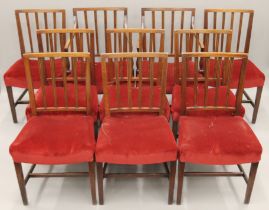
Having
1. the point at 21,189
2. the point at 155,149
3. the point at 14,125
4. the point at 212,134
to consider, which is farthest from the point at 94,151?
the point at 14,125

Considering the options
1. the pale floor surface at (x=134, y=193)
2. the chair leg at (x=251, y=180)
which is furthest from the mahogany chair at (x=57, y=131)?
the chair leg at (x=251, y=180)

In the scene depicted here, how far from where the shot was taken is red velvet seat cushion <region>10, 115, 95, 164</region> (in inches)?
74.9

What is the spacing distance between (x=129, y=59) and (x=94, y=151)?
0.55 m

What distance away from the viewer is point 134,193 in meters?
2.23

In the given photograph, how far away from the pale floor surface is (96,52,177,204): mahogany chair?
12 cm

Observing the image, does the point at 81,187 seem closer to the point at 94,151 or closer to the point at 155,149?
the point at 94,151

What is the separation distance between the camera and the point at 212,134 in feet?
6.57

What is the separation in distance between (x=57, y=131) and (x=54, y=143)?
0.11m

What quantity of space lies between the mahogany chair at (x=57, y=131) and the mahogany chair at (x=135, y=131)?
3.6 inches

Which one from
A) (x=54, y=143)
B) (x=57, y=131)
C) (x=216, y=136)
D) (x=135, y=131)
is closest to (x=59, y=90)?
(x=57, y=131)

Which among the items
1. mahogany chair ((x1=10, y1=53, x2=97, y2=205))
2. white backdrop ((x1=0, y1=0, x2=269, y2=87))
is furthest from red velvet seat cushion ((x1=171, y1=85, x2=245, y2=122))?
white backdrop ((x1=0, y1=0, x2=269, y2=87))

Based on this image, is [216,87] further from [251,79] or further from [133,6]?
[133,6]

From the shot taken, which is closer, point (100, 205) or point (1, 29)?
point (100, 205)

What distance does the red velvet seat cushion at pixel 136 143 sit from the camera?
1893 millimetres
